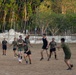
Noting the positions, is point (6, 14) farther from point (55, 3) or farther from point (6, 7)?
point (55, 3)

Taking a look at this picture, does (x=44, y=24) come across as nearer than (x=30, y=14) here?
Yes

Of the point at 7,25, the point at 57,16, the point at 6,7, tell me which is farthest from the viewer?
the point at 7,25

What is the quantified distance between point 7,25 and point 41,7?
8.22 metres

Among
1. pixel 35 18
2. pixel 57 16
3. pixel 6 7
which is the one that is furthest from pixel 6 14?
pixel 57 16

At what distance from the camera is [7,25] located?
75.7 metres

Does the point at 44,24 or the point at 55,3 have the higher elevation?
the point at 55,3

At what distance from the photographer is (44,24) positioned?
67.6 meters

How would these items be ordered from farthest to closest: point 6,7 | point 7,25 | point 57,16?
point 7,25, point 6,7, point 57,16

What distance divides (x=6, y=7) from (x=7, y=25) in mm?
5918

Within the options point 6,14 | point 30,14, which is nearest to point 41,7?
point 30,14

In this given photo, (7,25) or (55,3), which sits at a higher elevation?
(55,3)

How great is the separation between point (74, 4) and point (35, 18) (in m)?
9.81

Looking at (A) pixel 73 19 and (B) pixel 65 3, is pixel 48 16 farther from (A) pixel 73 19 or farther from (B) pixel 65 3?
(B) pixel 65 3

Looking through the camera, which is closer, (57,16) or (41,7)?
(57,16)
